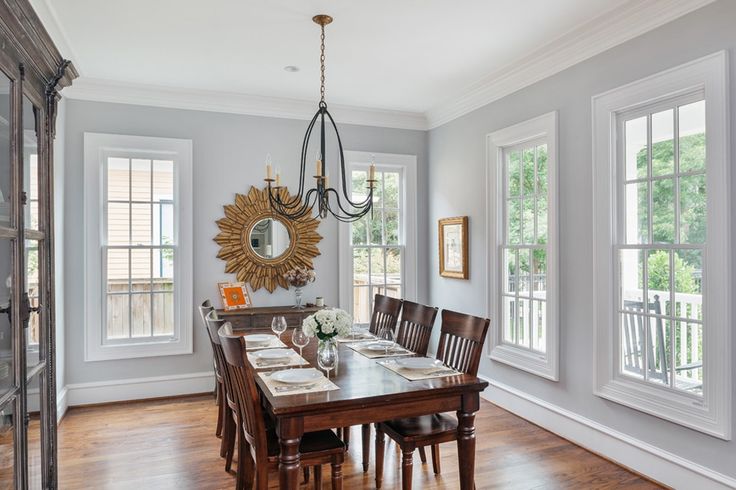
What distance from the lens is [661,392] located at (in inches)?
117

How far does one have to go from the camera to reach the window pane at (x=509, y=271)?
4297 mm

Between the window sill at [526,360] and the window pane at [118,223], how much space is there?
137 inches

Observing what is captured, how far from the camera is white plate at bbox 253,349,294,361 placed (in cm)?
288

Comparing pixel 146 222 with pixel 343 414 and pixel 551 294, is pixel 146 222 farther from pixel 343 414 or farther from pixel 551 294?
pixel 551 294

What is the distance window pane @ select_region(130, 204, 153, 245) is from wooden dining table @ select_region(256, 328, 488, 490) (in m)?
2.69

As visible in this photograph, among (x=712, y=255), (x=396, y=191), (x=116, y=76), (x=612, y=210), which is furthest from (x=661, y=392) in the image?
(x=116, y=76)

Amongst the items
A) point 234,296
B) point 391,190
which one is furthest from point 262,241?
point 391,190

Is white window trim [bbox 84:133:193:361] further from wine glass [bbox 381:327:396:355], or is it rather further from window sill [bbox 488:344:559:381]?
window sill [bbox 488:344:559:381]

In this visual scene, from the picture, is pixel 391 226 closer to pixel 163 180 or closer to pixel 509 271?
pixel 509 271

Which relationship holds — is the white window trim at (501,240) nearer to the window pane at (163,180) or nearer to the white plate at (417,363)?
the white plate at (417,363)

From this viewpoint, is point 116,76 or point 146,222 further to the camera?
point 146,222

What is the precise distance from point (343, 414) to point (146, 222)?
10.6 ft

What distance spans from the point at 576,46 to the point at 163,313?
4.09 meters

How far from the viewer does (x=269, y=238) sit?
5008mm
